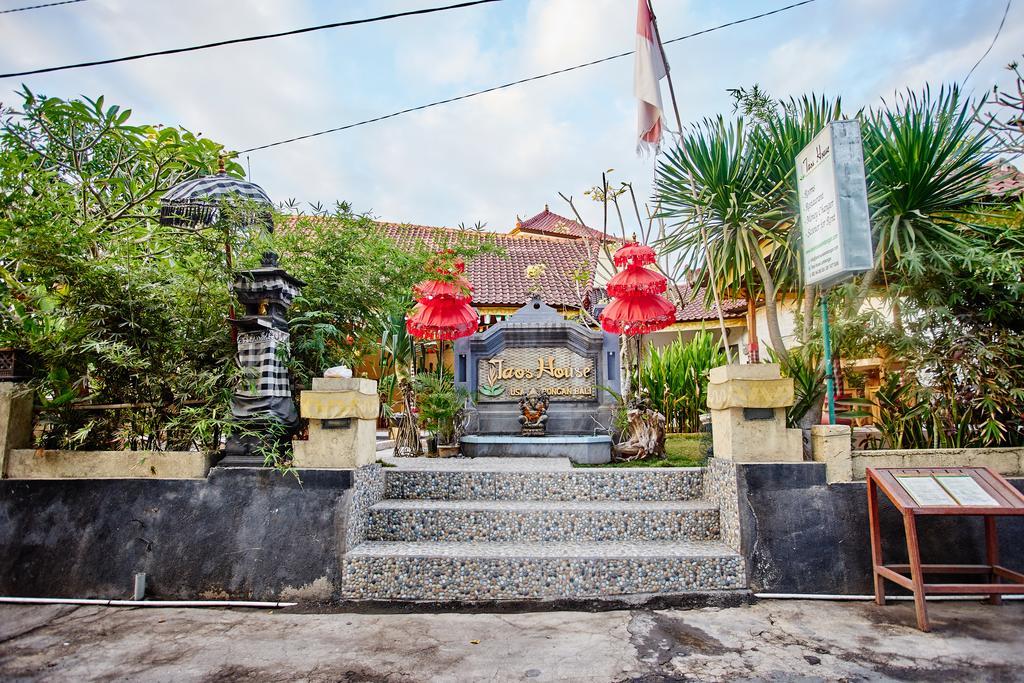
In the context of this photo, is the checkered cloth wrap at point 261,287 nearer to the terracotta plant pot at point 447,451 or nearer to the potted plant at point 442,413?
the potted plant at point 442,413

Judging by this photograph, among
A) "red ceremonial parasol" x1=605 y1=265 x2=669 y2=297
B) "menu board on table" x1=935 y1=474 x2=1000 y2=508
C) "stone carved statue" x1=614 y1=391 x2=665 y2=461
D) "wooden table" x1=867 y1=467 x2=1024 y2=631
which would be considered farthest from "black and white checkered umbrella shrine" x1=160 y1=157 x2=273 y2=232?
"menu board on table" x1=935 y1=474 x2=1000 y2=508

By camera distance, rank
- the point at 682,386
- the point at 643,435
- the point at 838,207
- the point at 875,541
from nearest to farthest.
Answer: the point at 875,541 → the point at 838,207 → the point at 643,435 → the point at 682,386

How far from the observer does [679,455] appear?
220 inches

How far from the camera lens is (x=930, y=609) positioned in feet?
10.5

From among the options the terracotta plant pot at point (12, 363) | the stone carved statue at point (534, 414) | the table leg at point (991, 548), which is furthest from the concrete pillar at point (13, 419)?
the table leg at point (991, 548)

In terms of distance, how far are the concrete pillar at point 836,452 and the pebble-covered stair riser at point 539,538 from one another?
787 millimetres

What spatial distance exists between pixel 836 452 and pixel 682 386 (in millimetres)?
2963

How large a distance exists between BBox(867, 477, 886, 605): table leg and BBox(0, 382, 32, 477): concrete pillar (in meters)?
5.71

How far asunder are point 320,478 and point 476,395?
10.0 ft

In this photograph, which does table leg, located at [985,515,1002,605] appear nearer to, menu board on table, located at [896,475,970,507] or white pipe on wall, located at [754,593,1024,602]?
white pipe on wall, located at [754,593,1024,602]

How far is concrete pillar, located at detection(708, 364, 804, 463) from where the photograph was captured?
3.67m

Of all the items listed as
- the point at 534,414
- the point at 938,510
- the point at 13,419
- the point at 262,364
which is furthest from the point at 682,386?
the point at 13,419

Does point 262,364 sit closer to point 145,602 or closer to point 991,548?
point 145,602

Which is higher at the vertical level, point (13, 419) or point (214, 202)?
point (214, 202)
